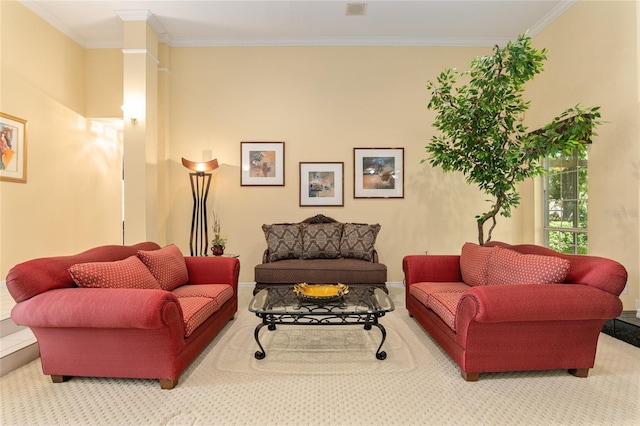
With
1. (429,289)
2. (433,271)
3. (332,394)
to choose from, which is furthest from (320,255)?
(332,394)

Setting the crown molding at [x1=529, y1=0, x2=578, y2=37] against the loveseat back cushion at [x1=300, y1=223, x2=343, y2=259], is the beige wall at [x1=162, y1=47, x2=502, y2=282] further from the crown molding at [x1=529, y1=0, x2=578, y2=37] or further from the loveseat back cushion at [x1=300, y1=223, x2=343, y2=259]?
the crown molding at [x1=529, y1=0, x2=578, y2=37]

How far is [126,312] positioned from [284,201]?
3399mm

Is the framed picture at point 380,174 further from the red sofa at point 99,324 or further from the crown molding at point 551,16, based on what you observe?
the red sofa at point 99,324

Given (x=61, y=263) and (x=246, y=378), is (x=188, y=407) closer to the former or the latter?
(x=246, y=378)

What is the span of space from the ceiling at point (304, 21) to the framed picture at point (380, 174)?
1.76 metres

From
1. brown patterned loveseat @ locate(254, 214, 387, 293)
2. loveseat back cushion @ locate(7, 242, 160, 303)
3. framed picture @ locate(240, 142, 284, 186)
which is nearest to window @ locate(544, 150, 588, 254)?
brown patterned loveseat @ locate(254, 214, 387, 293)

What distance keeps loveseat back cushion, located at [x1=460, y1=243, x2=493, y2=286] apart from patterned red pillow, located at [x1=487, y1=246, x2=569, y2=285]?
0.09m

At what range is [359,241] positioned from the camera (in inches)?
182

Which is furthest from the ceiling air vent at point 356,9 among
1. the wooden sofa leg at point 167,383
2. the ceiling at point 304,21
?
the wooden sofa leg at point 167,383

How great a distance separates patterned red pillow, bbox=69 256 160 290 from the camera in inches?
90.4

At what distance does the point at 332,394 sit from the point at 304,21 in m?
4.71

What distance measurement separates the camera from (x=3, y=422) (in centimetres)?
187

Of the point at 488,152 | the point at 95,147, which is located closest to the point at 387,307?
the point at 488,152

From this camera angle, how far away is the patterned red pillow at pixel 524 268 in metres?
2.36
